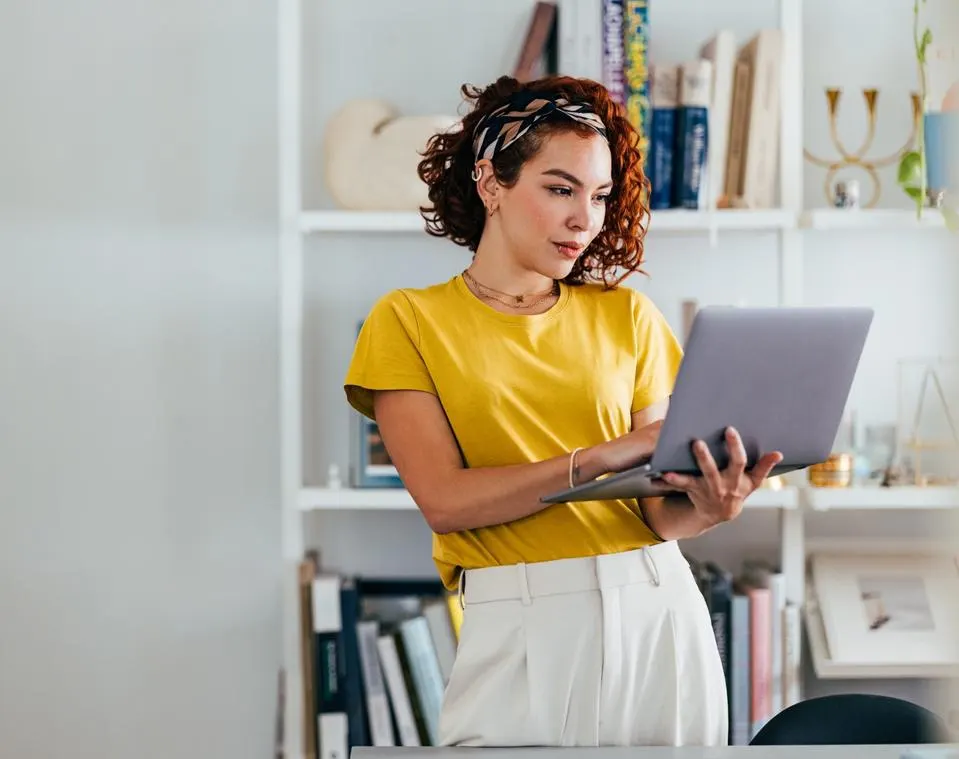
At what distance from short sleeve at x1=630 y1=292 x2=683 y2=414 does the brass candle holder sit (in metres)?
0.84

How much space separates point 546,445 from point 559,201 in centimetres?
28

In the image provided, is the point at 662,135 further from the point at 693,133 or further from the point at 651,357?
the point at 651,357

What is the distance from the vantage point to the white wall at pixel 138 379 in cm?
224

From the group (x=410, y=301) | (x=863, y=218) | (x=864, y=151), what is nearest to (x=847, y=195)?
(x=863, y=218)

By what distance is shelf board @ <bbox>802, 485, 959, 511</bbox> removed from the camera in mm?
2010

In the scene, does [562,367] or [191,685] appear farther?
[191,685]

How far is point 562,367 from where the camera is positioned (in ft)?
4.43

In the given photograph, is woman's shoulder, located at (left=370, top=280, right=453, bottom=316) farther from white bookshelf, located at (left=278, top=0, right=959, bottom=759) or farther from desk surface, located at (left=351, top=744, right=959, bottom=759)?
white bookshelf, located at (left=278, top=0, right=959, bottom=759)

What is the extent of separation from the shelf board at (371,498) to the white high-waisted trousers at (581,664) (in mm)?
736

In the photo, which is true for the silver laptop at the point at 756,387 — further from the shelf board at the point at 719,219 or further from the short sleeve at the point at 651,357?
the shelf board at the point at 719,219

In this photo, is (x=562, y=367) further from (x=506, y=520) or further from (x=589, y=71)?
(x=589, y=71)

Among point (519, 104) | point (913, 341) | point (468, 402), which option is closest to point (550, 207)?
point (519, 104)

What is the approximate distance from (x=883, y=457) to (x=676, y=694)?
3.37ft

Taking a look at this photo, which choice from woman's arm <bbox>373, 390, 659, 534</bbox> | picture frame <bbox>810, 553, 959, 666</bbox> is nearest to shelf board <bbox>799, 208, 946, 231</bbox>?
picture frame <bbox>810, 553, 959, 666</bbox>
